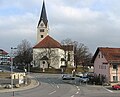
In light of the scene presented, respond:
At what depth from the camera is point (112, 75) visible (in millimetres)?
→ 62312

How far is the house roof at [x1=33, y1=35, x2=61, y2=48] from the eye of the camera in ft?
412

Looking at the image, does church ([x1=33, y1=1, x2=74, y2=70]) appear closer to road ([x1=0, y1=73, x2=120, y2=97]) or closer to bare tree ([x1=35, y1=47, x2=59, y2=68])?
bare tree ([x1=35, y1=47, x2=59, y2=68])

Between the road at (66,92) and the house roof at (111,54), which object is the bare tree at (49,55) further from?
the road at (66,92)

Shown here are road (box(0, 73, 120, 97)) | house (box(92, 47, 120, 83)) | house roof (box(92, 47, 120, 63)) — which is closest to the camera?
road (box(0, 73, 120, 97))

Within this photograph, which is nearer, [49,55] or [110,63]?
[110,63]

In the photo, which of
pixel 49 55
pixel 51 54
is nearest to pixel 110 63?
pixel 49 55

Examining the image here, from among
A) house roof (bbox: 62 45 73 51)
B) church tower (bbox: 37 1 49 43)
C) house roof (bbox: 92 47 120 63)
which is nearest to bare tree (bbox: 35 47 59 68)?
house roof (bbox: 62 45 73 51)

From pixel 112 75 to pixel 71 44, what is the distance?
54172 millimetres

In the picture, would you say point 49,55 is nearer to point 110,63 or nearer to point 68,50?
point 68,50

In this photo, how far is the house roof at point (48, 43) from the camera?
125562 mm

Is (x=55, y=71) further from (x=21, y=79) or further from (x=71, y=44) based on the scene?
(x=21, y=79)

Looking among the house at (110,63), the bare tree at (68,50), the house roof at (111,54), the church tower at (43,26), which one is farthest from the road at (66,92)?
the church tower at (43,26)

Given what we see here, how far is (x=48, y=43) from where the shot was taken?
4993 inches

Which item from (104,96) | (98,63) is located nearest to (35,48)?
(98,63)
